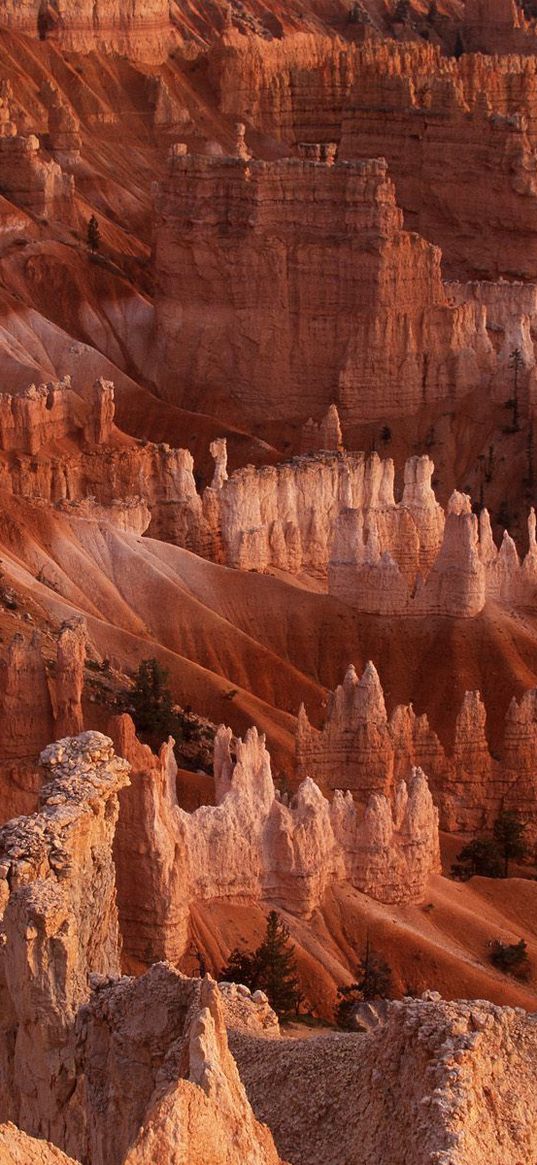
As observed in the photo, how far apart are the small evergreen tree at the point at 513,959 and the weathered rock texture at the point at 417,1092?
19.2 metres

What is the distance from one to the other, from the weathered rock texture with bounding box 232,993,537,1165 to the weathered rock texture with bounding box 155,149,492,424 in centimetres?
6975

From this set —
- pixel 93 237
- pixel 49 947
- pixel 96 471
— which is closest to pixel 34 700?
pixel 49 947

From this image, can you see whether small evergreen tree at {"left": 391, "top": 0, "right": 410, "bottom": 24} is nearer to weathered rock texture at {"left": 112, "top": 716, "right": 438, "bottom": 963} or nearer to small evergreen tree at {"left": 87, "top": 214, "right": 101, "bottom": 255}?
small evergreen tree at {"left": 87, "top": 214, "right": 101, "bottom": 255}

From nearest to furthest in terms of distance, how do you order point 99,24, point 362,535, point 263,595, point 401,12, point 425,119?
point 263,595 < point 362,535 < point 425,119 < point 99,24 < point 401,12

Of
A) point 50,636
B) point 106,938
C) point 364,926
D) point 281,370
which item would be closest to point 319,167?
point 281,370

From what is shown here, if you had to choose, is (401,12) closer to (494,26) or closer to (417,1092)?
(494,26)

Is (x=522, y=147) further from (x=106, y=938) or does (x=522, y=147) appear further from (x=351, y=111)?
(x=106, y=938)

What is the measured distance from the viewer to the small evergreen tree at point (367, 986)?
3928 cm

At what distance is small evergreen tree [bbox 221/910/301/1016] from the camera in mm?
38625

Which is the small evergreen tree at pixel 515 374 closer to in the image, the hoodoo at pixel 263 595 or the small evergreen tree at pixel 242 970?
the hoodoo at pixel 263 595

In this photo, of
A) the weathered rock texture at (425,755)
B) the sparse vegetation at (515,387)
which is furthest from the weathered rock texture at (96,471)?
the sparse vegetation at (515,387)

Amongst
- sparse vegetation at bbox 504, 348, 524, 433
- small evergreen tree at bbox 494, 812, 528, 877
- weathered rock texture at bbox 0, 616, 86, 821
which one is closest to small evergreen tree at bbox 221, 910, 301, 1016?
weathered rock texture at bbox 0, 616, 86, 821

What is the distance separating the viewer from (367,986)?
40688 mm

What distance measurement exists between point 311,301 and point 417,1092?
7334 cm
